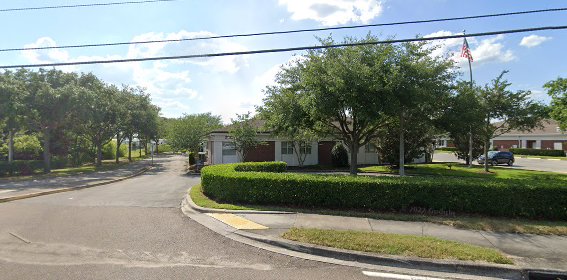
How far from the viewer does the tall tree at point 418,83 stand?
1296cm

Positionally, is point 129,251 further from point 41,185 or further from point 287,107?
point 41,185

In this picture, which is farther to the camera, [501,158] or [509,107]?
[501,158]

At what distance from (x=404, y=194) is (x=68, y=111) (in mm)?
26721

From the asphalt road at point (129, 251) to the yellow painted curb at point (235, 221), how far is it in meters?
0.68

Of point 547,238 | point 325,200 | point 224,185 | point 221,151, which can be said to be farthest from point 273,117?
point 221,151

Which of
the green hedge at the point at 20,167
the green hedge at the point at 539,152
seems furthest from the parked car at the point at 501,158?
the green hedge at the point at 20,167

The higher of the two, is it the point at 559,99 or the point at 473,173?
the point at 559,99

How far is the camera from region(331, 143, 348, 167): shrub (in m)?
28.8

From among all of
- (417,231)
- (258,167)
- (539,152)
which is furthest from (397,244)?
(539,152)

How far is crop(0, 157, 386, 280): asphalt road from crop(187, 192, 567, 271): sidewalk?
1.00 meters

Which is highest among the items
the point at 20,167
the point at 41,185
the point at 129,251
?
the point at 20,167

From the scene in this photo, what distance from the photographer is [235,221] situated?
902 centimetres

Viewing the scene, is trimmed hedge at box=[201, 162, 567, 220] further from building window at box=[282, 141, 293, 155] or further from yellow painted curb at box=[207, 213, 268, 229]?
building window at box=[282, 141, 293, 155]

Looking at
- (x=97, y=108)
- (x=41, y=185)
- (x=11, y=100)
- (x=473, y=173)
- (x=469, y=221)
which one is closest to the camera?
(x=469, y=221)
